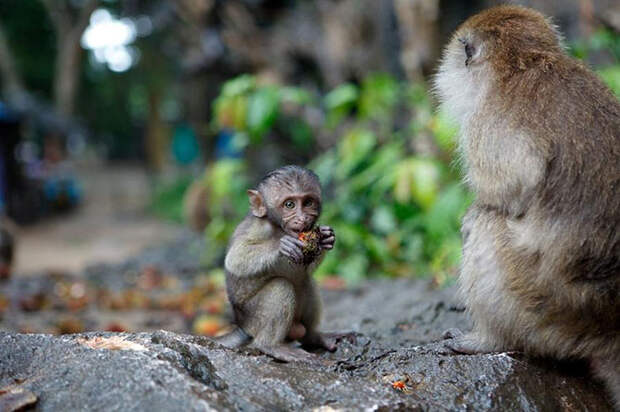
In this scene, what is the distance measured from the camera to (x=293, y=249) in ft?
11.0

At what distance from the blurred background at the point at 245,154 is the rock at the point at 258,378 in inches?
49.4

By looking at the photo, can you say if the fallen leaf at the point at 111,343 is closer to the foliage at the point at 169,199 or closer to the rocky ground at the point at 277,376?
the rocky ground at the point at 277,376

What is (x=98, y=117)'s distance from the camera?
2984cm

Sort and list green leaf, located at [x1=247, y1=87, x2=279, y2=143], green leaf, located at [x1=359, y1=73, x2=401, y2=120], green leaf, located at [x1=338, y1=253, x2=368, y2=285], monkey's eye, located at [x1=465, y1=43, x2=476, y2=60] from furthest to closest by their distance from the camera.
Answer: green leaf, located at [x1=359, y1=73, x2=401, y2=120], green leaf, located at [x1=247, y1=87, x2=279, y2=143], green leaf, located at [x1=338, y1=253, x2=368, y2=285], monkey's eye, located at [x1=465, y1=43, x2=476, y2=60]

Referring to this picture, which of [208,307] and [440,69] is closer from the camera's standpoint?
[440,69]

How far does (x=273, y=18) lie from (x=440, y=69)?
1008cm

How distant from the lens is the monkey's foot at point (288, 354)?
3.39 meters

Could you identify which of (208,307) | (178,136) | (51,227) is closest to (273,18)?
(208,307)

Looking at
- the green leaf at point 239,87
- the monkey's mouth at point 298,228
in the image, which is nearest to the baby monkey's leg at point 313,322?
the monkey's mouth at point 298,228

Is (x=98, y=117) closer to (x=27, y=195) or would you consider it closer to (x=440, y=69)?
(x=27, y=195)

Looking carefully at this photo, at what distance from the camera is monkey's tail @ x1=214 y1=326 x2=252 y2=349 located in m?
3.64

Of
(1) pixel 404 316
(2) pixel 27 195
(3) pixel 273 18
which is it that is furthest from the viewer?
(2) pixel 27 195

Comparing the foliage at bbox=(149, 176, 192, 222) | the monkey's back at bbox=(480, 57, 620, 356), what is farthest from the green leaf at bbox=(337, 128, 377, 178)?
the foliage at bbox=(149, 176, 192, 222)

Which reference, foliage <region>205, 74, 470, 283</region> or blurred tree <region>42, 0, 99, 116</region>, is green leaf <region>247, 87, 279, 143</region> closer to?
foliage <region>205, 74, 470, 283</region>
